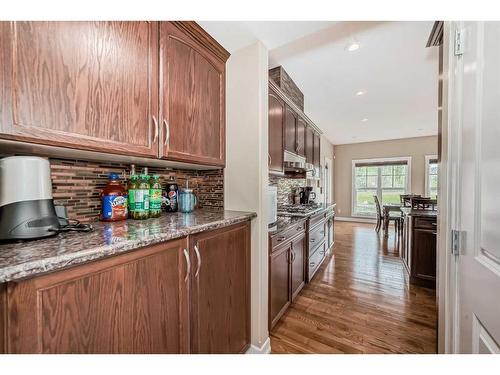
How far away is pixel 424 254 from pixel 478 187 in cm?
223

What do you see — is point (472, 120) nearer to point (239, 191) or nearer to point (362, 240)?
point (239, 191)

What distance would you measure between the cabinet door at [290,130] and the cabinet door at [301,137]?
128mm

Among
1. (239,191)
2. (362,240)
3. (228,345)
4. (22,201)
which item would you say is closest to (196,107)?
(239,191)

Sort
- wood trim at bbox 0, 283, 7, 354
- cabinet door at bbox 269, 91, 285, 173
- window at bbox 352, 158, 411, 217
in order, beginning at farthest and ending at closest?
window at bbox 352, 158, 411, 217, cabinet door at bbox 269, 91, 285, 173, wood trim at bbox 0, 283, 7, 354

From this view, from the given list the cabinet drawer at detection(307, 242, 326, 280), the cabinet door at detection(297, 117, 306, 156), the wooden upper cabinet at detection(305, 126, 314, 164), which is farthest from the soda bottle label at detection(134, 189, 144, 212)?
the wooden upper cabinet at detection(305, 126, 314, 164)

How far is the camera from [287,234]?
6.11ft

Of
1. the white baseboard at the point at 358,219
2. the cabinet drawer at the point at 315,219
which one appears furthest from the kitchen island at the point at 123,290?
the white baseboard at the point at 358,219

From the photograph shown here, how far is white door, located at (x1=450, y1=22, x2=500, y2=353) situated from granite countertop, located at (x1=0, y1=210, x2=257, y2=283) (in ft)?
3.48

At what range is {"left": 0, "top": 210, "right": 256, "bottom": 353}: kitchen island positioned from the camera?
54 cm

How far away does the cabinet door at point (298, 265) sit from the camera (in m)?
2.03

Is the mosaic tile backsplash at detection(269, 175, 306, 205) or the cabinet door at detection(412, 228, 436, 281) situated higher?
the mosaic tile backsplash at detection(269, 175, 306, 205)

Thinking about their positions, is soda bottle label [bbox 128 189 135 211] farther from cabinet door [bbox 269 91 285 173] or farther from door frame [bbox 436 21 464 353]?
door frame [bbox 436 21 464 353]

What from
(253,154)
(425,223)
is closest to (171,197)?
(253,154)

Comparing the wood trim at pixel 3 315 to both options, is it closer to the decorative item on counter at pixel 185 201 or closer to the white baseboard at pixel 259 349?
the decorative item on counter at pixel 185 201
